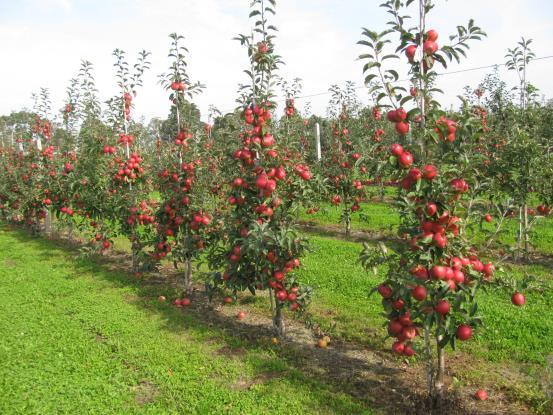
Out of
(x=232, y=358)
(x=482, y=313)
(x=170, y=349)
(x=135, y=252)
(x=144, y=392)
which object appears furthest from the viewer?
(x=135, y=252)

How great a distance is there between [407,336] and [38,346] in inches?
178

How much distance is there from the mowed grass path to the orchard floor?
14 millimetres

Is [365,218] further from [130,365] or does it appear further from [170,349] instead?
[130,365]

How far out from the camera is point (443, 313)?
11.6 ft

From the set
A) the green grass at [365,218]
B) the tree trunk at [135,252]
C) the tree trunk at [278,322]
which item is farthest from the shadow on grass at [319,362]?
the green grass at [365,218]

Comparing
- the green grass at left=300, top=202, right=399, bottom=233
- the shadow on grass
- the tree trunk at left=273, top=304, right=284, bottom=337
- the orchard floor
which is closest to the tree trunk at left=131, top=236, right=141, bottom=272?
the orchard floor

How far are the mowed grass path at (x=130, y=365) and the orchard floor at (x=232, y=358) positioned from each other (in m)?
0.01

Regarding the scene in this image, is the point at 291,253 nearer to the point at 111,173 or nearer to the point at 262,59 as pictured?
the point at 262,59

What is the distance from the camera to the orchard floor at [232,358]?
4184 mm

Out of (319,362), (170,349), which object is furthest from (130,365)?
(319,362)

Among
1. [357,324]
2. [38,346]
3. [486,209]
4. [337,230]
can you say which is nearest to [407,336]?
[486,209]

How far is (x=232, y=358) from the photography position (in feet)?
16.7

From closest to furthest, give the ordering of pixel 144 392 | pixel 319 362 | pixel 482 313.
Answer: pixel 144 392 → pixel 319 362 → pixel 482 313

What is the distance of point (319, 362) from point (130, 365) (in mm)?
2176
